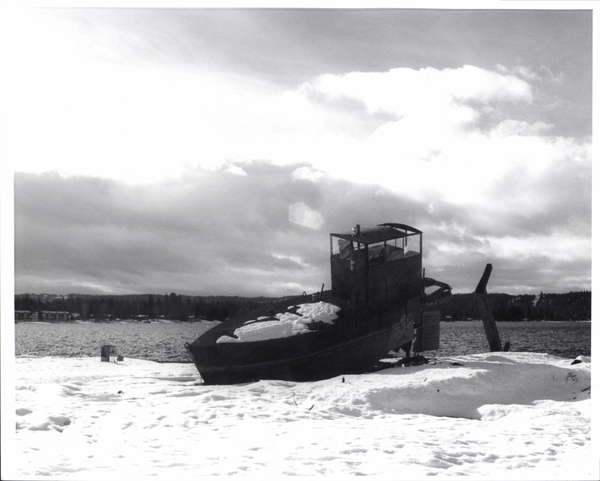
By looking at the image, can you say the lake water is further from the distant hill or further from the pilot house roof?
the pilot house roof

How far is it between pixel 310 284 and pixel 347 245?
745 mm

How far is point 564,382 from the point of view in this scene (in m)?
7.22

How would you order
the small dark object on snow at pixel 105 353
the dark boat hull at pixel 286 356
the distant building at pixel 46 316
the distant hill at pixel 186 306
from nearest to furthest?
the distant building at pixel 46 316
the distant hill at pixel 186 306
the dark boat hull at pixel 286 356
the small dark object on snow at pixel 105 353

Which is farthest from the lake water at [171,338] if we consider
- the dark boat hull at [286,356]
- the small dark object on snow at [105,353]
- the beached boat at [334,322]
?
the beached boat at [334,322]

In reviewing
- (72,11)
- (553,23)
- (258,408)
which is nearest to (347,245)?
(258,408)

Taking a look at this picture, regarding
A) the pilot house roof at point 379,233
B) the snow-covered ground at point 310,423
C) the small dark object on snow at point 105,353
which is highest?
the pilot house roof at point 379,233

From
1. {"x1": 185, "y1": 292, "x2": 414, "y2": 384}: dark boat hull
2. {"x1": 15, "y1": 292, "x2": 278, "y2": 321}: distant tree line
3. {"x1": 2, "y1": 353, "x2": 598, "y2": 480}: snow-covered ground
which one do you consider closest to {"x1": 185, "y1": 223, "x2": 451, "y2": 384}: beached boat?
{"x1": 185, "y1": 292, "x2": 414, "y2": 384}: dark boat hull

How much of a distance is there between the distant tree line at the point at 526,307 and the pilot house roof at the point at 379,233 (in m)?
1.49

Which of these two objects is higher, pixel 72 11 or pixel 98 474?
pixel 72 11

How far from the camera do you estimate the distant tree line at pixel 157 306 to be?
23.4 ft

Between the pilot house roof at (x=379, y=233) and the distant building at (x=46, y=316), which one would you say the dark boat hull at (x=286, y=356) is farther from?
the distant building at (x=46, y=316)

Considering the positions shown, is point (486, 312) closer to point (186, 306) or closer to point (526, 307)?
point (526, 307)

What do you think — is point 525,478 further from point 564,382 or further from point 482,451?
point 564,382

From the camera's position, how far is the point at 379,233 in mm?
7340
